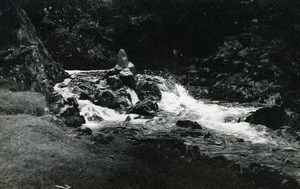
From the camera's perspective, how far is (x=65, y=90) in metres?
29.7

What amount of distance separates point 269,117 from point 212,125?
3485 millimetres

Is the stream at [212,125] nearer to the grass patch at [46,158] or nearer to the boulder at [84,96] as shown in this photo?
the boulder at [84,96]

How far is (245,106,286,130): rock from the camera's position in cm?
2289

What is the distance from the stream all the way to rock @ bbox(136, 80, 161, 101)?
599 millimetres

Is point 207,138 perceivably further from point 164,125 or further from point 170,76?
point 170,76

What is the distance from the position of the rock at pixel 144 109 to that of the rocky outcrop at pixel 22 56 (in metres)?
6.57

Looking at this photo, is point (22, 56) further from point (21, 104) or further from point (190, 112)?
point (190, 112)

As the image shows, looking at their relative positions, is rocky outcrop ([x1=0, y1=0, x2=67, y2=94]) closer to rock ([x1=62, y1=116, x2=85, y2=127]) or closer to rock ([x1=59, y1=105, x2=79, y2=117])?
rock ([x1=59, y1=105, x2=79, y2=117])

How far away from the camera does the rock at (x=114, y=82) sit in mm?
29469

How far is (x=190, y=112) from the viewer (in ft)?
89.4

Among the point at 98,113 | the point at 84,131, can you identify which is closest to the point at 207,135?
the point at 84,131

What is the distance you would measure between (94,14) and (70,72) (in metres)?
9.56

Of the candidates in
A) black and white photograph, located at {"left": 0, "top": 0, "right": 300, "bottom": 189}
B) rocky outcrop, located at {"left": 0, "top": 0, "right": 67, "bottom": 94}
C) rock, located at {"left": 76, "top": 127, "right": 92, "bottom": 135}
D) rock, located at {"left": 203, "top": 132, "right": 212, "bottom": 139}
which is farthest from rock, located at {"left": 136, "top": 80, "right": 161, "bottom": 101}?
rock, located at {"left": 76, "top": 127, "right": 92, "bottom": 135}

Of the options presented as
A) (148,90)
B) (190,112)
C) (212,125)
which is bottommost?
(212,125)
